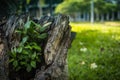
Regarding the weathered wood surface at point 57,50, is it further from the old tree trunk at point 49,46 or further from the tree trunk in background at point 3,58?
the tree trunk in background at point 3,58

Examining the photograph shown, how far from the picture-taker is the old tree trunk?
3602mm

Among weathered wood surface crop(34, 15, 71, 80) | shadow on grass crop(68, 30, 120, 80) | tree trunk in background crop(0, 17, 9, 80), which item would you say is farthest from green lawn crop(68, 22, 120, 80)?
tree trunk in background crop(0, 17, 9, 80)

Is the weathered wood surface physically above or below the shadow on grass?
above

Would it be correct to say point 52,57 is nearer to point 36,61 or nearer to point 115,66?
point 36,61

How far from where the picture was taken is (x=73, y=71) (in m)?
5.17

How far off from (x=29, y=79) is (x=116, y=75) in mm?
1658

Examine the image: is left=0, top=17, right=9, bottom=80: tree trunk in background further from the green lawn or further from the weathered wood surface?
the green lawn

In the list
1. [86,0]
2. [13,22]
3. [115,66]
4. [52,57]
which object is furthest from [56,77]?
[86,0]

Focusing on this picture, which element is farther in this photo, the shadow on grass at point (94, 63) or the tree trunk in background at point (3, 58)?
the shadow on grass at point (94, 63)

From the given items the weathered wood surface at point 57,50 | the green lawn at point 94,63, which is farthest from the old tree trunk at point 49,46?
the green lawn at point 94,63

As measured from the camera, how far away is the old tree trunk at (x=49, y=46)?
3.60 meters

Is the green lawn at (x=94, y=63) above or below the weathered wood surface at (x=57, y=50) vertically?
below

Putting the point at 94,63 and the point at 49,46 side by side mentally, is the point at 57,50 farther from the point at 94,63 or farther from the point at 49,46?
the point at 94,63

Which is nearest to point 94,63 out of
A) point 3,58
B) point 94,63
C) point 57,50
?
point 94,63
